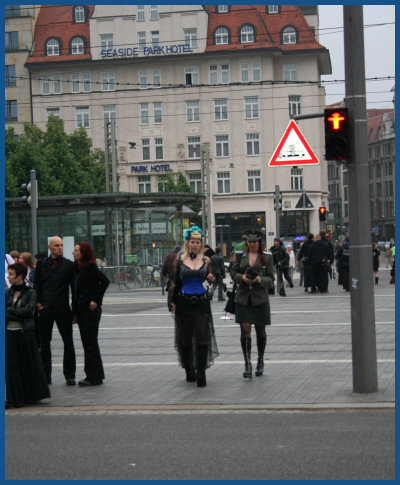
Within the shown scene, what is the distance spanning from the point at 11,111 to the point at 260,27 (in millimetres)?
20599

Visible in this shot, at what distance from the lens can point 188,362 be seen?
1036 centimetres

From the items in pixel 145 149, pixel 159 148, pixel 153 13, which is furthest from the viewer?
pixel 145 149

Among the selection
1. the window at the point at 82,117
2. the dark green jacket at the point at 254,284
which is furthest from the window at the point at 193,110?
the dark green jacket at the point at 254,284

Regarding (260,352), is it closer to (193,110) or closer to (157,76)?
(193,110)

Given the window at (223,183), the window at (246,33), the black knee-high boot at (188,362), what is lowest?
the black knee-high boot at (188,362)

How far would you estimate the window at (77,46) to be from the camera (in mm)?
69500

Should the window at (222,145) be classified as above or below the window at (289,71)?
below

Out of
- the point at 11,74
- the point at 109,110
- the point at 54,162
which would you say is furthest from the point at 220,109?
the point at 11,74

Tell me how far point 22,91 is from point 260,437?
65.8 meters

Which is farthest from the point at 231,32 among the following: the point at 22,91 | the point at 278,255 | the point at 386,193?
the point at 386,193

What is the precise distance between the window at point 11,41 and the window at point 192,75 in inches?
548

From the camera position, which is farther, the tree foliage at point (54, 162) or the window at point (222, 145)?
the window at point (222, 145)

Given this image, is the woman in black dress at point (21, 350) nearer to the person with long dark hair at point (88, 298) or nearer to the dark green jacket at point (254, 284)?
the person with long dark hair at point (88, 298)

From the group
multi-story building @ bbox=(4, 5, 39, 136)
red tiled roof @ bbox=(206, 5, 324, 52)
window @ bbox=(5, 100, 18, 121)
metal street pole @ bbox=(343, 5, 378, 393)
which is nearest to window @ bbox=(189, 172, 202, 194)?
red tiled roof @ bbox=(206, 5, 324, 52)
